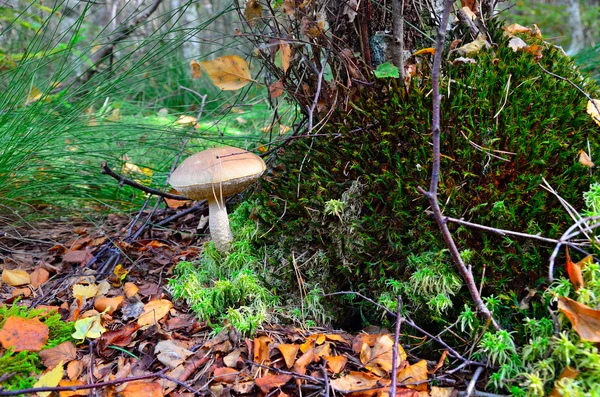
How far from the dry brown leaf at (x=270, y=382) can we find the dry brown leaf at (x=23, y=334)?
33.1 inches

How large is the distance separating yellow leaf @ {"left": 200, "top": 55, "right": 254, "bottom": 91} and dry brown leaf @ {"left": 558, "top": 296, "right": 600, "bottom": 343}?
1.58 meters

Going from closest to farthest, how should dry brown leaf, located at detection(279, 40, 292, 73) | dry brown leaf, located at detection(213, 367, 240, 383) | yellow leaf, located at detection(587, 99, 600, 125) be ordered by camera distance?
dry brown leaf, located at detection(213, 367, 240, 383) < yellow leaf, located at detection(587, 99, 600, 125) < dry brown leaf, located at detection(279, 40, 292, 73)

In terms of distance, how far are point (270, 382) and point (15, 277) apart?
1.55 metres

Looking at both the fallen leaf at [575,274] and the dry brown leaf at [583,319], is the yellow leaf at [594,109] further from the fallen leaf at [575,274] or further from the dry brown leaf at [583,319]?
the dry brown leaf at [583,319]

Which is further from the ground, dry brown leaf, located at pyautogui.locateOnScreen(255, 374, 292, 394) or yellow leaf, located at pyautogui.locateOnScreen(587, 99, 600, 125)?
yellow leaf, located at pyautogui.locateOnScreen(587, 99, 600, 125)

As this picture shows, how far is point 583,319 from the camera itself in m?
1.24

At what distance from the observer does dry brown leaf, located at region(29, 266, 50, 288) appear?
214 centimetres

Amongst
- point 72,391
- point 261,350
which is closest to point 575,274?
point 261,350

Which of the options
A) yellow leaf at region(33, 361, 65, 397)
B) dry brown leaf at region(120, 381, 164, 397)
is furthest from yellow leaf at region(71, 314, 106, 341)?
dry brown leaf at region(120, 381, 164, 397)

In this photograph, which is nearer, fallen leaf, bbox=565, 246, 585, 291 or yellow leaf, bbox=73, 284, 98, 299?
fallen leaf, bbox=565, 246, 585, 291

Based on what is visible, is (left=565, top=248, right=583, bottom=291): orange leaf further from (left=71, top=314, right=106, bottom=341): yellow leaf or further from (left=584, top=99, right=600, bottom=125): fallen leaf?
(left=71, top=314, right=106, bottom=341): yellow leaf

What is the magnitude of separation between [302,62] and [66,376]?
1656 millimetres

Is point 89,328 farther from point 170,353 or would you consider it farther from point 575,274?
point 575,274

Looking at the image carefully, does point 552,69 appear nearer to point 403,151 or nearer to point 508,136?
point 508,136
